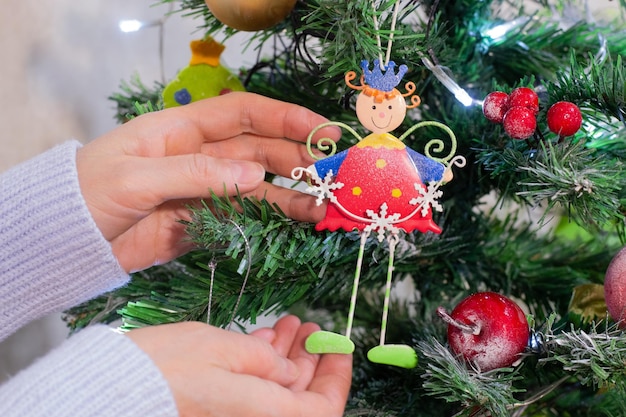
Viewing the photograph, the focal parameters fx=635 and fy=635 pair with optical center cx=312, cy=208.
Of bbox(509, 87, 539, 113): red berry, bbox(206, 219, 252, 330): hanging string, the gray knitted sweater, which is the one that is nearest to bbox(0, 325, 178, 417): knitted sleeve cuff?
the gray knitted sweater

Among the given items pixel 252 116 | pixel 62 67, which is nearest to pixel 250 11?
pixel 252 116

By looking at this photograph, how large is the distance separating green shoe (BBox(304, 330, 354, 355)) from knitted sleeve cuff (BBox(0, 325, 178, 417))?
5.5 inches

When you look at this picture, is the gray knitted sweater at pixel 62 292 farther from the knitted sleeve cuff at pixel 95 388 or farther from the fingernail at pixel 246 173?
the fingernail at pixel 246 173

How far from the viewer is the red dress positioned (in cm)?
51

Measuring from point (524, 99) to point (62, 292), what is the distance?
0.41 meters

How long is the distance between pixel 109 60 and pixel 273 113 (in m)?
0.61

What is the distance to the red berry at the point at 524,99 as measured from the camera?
0.48 meters

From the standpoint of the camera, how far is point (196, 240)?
0.49 m

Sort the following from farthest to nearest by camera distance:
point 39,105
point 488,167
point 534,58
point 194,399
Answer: point 39,105, point 534,58, point 488,167, point 194,399

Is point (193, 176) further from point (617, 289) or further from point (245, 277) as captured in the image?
point (617, 289)

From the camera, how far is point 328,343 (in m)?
0.51

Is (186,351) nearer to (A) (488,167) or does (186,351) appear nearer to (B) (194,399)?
(B) (194,399)

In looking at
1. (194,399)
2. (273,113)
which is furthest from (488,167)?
(194,399)

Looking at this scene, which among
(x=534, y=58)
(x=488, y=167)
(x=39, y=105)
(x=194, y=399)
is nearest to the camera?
(x=194, y=399)
